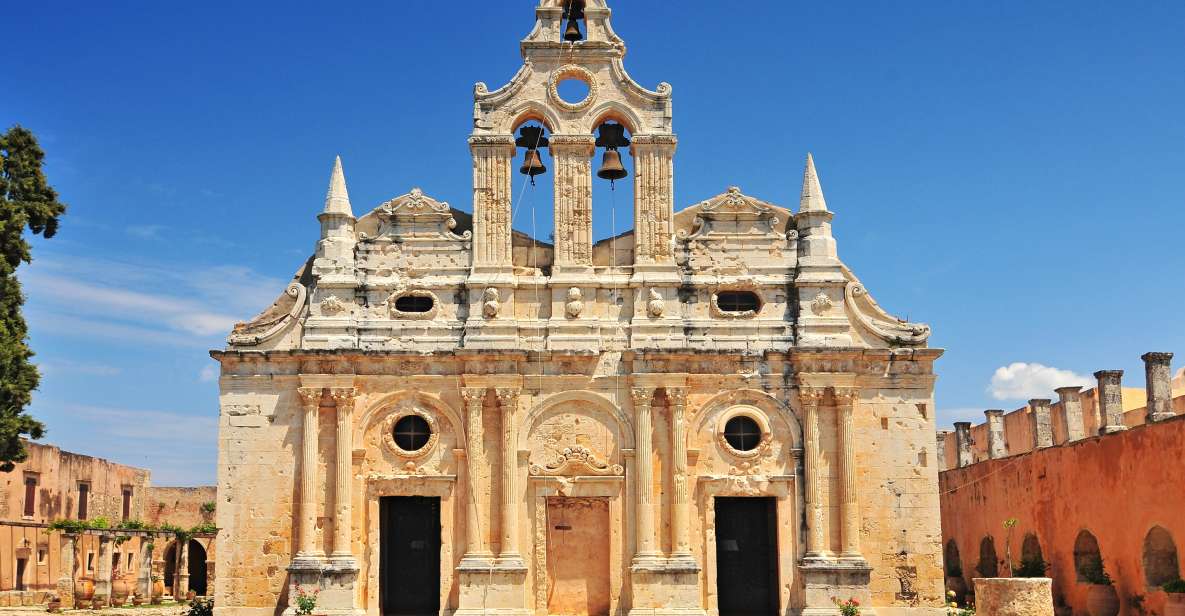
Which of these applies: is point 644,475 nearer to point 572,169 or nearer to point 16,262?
point 572,169

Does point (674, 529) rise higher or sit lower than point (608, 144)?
lower

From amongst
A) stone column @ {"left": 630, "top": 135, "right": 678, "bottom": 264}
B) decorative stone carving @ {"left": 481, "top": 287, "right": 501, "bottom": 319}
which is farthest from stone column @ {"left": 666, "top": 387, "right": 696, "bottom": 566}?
decorative stone carving @ {"left": 481, "top": 287, "right": 501, "bottom": 319}

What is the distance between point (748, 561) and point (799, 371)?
12.3ft

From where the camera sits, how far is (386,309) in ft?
77.5

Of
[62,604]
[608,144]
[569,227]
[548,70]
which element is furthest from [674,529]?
[62,604]

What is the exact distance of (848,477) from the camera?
22656 millimetres

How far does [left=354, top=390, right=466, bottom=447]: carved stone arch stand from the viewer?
2303cm

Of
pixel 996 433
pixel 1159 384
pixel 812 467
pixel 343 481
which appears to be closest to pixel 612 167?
pixel 812 467

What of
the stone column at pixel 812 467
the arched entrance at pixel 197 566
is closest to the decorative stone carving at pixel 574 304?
the stone column at pixel 812 467

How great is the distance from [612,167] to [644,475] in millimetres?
6171

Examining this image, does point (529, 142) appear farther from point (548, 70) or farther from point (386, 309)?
point (386, 309)

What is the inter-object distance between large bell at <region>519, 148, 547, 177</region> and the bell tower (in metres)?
0.03

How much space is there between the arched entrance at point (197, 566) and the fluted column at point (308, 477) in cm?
2762

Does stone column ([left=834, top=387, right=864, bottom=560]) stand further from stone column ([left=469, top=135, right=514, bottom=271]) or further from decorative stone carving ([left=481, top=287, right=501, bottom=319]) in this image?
stone column ([left=469, top=135, right=514, bottom=271])
